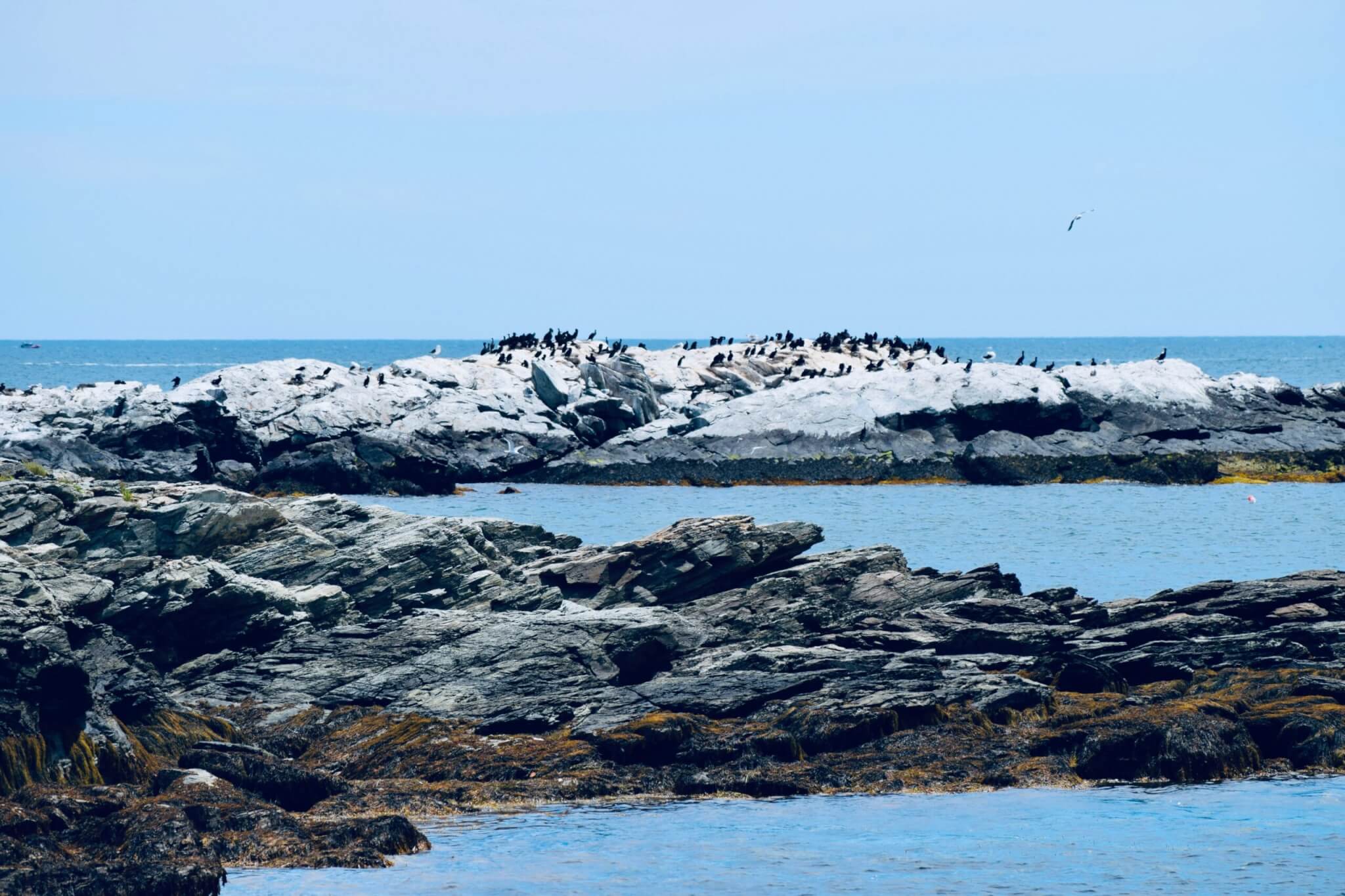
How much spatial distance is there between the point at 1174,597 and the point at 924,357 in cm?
5937

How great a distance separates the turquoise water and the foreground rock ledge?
496 inches

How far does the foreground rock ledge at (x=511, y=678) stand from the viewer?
1952 cm

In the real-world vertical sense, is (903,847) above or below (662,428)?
below

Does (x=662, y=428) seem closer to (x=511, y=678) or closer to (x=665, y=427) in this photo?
(x=665, y=427)

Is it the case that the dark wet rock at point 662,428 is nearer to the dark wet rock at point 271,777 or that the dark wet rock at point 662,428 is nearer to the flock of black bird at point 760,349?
the flock of black bird at point 760,349

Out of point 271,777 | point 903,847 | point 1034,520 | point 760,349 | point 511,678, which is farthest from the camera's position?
point 760,349

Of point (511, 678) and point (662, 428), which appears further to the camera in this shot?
point (662, 428)

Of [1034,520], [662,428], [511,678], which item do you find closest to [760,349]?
[662,428]

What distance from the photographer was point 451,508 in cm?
5678

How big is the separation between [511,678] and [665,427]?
1890 inches

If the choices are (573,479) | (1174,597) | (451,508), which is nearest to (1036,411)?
(573,479)

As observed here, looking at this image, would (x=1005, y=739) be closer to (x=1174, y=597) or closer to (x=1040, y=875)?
(x=1040, y=875)

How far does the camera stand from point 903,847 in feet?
60.2

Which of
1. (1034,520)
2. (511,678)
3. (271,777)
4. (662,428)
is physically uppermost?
(662,428)
